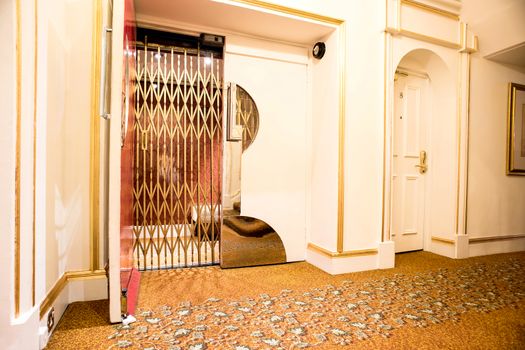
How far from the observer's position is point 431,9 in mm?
2496

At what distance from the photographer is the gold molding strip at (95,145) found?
1.63 metres

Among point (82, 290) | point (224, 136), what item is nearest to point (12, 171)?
point (82, 290)

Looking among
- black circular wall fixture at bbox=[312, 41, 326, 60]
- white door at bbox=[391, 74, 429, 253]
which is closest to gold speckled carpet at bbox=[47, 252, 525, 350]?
white door at bbox=[391, 74, 429, 253]

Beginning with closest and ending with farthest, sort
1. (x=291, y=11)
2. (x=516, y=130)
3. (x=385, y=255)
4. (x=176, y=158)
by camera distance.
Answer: (x=291, y=11)
(x=176, y=158)
(x=385, y=255)
(x=516, y=130)

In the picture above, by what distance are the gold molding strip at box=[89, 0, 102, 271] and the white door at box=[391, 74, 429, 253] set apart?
8.59 feet

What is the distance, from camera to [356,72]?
7.43 ft

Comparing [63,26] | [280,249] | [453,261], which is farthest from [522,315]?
[63,26]

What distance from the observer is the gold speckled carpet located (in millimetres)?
1245

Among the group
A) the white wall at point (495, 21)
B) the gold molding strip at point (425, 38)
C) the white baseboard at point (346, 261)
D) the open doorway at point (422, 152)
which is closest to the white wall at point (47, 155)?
the white baseboard at point (346, 261)

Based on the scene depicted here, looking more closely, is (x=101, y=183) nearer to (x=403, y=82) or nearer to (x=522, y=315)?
(x=522, y=315)

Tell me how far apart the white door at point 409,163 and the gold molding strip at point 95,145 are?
262 cm

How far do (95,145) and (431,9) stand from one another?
3.05 metres

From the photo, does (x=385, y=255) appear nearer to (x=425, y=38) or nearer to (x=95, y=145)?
(x=425, y=38)

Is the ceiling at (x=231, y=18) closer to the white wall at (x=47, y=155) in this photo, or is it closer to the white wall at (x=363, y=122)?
the white wall at (x=363, y=122)
